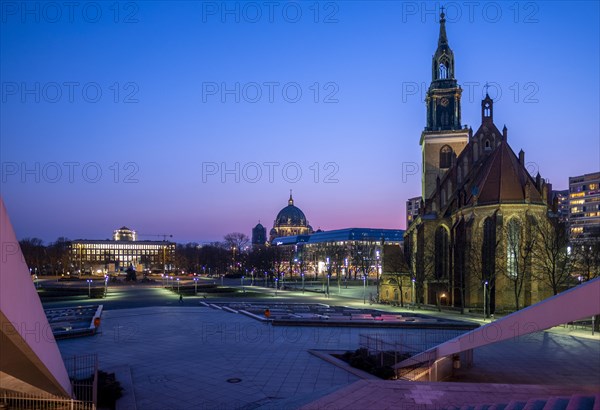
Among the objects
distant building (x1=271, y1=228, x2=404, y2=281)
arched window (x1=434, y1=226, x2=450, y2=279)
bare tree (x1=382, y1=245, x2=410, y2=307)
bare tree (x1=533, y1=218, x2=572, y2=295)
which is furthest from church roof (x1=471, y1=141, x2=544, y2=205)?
distant building (x1=271, y1=228, x2=404, y2=281)

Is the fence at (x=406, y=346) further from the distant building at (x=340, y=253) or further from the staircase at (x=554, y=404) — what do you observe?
the distant building at (x=340, y=253)

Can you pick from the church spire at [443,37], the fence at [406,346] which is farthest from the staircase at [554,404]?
the church spire at [443,37]

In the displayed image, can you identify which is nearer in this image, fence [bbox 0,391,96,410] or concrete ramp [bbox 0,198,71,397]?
concrete ramp [bbox 0,198,71,397]

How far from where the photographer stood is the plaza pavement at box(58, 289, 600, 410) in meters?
15.2

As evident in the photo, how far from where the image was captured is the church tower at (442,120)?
68.4 meters

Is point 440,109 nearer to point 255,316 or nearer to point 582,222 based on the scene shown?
point 255,316

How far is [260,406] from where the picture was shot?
14906 millimetres

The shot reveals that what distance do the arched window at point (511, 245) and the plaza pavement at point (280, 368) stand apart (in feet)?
52.7

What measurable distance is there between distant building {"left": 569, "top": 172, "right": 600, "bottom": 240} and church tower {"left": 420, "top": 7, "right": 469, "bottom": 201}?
9389 cm

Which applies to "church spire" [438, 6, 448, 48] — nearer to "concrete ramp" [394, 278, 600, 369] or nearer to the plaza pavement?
the plaza pavement

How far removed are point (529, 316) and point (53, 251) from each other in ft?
583

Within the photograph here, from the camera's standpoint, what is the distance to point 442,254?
57500 millimetres

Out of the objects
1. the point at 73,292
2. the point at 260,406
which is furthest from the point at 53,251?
the point at 260,406

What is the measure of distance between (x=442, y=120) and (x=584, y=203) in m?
102
